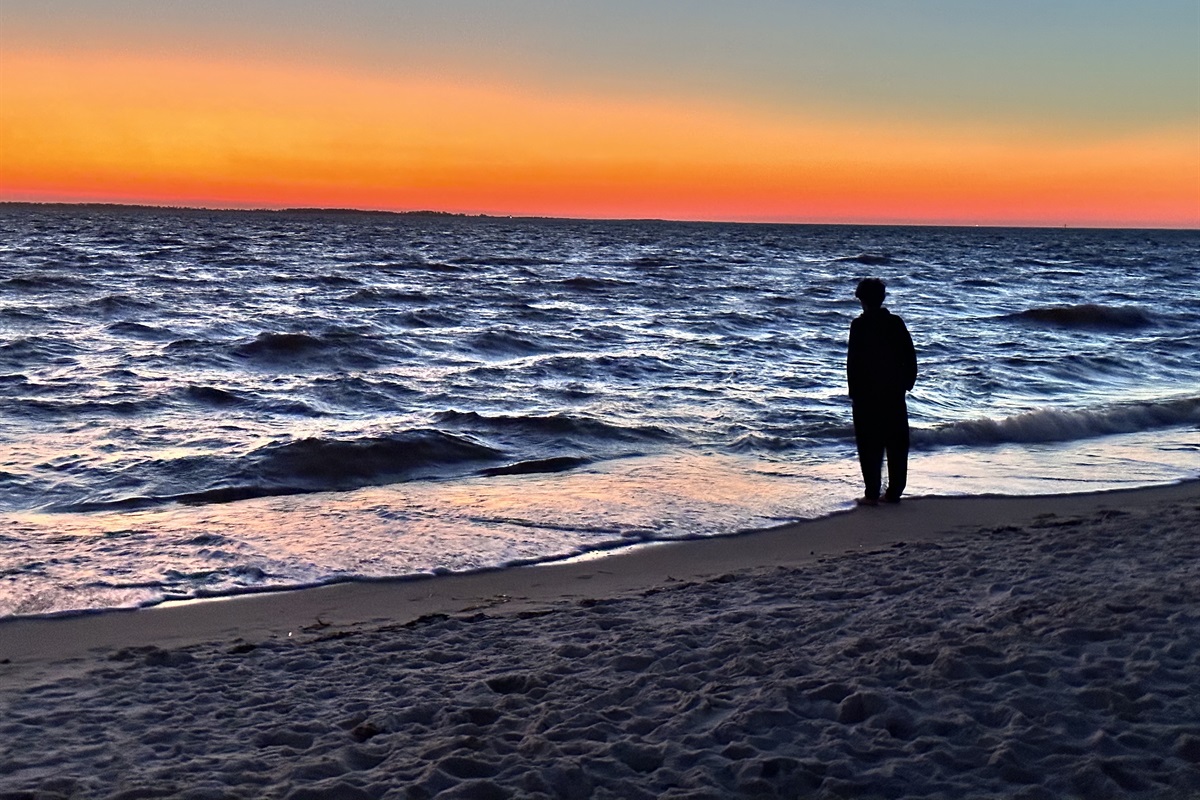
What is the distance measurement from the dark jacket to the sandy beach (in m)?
1.97

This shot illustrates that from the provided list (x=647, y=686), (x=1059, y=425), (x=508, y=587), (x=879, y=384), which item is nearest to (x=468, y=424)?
(x=879, y=384)

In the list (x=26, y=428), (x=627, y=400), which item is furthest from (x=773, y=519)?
(x=26, y=428)

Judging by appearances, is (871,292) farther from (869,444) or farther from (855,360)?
(869,444)

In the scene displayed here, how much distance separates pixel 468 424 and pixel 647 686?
7582 mm

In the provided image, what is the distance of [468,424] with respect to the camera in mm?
11625

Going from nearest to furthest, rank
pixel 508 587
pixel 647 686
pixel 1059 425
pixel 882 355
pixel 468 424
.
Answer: pixel 647 686 < pixel 508 587 < pixel 882 355 < pixel 468 424 < pixel 1059 425

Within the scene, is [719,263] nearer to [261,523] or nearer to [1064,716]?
[261,523]

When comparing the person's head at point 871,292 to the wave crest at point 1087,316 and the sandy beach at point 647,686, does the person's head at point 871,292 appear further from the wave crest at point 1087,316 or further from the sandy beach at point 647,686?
the wave crest at point 1087,316

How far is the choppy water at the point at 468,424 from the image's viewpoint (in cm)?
713

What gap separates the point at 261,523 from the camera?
24.9ft

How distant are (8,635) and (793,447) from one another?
7.49m

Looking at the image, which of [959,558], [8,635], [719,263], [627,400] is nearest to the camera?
[8,635]

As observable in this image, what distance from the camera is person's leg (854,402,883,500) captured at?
27.0ft

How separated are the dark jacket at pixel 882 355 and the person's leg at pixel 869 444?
160 mm
